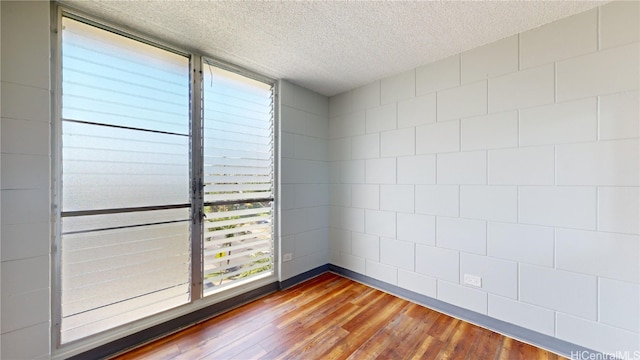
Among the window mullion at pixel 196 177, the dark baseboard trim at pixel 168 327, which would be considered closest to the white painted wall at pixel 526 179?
the dark baseboard trim at pixel 168 327

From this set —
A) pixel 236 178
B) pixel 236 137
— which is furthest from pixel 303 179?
pixel 236 137

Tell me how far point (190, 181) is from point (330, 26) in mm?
1792

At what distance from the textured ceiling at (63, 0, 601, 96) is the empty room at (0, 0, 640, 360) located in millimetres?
17

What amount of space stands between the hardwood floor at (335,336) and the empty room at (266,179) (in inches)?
0.8

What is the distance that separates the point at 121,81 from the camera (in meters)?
1.87

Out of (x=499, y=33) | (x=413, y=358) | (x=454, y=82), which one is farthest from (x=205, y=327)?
(x=499, y=33)

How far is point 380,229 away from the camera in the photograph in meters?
2.86

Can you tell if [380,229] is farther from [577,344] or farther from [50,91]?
[50,91]

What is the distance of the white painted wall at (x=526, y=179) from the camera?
1589 mm

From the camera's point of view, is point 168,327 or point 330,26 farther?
point 168,327

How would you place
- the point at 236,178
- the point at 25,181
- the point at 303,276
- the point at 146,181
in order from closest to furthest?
the point at 25,181, the point at 146,181, the point at 236,178, the point at 303,276

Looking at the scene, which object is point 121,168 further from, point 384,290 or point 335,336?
point 384,290

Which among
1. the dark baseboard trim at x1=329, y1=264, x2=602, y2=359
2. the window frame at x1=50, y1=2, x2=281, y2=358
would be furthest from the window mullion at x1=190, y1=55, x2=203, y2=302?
the dark baseboard trim at x1=329, y1=264, x2=602, y2=359

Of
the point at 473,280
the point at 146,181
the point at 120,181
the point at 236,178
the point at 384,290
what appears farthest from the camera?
the point at 384,290
